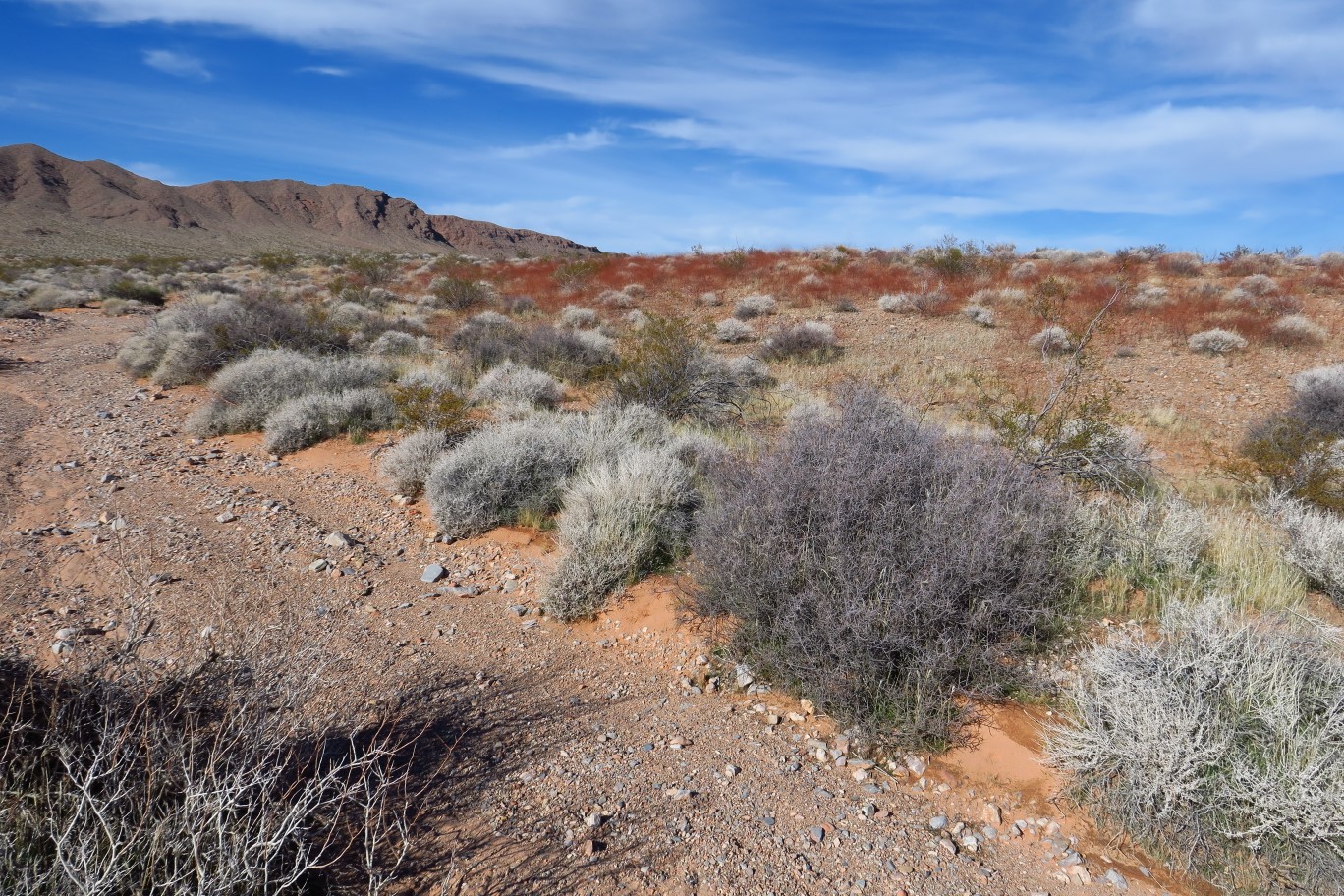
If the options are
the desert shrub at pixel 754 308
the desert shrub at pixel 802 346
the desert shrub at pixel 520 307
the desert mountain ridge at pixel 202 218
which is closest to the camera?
the desert shrub at pixel 802 346

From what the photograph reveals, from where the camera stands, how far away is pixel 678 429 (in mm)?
7355

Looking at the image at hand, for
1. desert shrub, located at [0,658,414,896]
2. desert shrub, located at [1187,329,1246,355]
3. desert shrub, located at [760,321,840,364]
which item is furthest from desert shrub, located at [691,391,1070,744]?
desert shrub, located at [1187,329,1246,355]

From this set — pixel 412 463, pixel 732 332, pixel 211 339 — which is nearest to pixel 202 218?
pixel 211 339

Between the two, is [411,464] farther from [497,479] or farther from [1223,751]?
[1223,751]

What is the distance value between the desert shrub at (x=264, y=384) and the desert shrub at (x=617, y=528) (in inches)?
189

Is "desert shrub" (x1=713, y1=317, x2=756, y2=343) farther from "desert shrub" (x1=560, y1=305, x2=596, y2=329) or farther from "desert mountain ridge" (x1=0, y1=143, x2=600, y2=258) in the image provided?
"desert mountain ridge" (x1=0, y1=143, x2=600, y2=258)

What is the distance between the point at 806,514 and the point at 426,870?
8.33ft

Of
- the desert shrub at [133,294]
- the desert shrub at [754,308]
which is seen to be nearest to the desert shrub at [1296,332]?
the desert shrub at [754,308]

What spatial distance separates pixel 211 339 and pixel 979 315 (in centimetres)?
1478

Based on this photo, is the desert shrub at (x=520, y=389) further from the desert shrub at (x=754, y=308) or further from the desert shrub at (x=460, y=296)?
the desert shrub at (x=460, y=296)

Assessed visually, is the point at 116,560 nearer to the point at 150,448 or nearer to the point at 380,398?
the point at 150,448

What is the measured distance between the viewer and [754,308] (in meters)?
15.6

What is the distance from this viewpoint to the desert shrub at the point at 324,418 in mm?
7156

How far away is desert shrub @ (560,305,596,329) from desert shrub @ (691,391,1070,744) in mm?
11634
